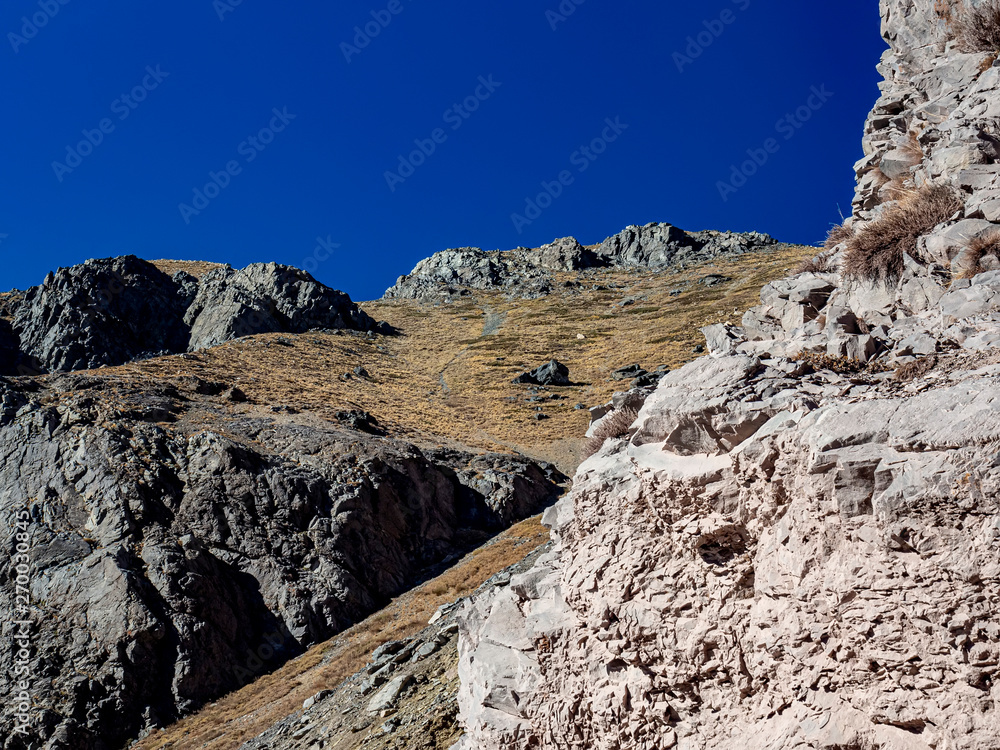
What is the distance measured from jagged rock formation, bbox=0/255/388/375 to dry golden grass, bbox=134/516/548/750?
66510 millimetres

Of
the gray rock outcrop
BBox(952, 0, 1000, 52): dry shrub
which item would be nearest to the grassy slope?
the gray rock outcrop

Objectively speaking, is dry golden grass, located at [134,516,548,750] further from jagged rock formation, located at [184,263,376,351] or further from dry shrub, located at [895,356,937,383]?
jagged rock formation, located at [184,263,376,351]

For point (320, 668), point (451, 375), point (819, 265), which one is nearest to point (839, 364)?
point (819, 265)

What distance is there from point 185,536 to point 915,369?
1111 inches

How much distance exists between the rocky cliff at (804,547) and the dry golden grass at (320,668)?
12.7 meters

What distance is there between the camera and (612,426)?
910cm

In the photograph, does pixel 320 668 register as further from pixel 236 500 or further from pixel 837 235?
pixel 837 235

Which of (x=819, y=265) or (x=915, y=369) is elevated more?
(x=819, y=265)

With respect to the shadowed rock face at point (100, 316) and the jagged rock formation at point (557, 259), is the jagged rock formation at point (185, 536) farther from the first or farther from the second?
the jagged rock formation at point (557, 259)

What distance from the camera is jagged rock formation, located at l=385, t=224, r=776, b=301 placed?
152750 mm

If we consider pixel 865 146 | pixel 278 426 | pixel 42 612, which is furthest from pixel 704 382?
pixel 278 426

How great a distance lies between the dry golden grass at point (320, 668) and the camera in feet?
62.0

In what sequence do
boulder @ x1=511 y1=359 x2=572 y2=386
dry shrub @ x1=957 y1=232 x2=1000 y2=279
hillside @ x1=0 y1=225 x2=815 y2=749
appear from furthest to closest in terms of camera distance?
boulder @ x1=511 y1=359 x2=572 y2=386, hillside @ x1=0 y1=225 x2=815 y2=749, dry shrub @ x1=957 y1=232 x2=1000 y2=279

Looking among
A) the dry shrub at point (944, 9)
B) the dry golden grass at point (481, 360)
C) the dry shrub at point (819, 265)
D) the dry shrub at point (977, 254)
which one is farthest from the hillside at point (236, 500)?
the dry shrub at point (944, 9)
